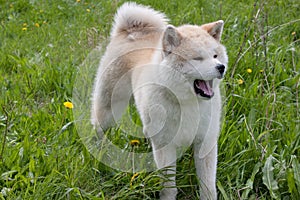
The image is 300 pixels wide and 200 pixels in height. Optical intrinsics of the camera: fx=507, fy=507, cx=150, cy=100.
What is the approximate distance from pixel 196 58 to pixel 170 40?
7.3 inches

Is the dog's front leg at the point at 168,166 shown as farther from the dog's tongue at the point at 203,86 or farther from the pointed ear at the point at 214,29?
the pointed ear at the point at 214,29

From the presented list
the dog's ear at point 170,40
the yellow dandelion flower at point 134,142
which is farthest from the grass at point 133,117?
the dog's ear at point 170,40

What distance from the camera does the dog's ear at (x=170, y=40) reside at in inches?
109

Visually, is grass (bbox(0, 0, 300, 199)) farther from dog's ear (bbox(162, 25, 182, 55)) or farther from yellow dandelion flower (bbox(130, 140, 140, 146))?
dog's ear (bbox(162, 25, 182, 55))

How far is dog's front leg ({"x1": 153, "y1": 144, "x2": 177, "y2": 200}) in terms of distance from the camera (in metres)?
2.88

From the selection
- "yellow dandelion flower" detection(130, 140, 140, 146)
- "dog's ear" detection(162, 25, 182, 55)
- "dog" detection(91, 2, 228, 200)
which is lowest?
"yellow dandelion flower" detection(130, 140, 140, 146)

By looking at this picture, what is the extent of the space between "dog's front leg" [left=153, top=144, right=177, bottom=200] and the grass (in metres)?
0.06

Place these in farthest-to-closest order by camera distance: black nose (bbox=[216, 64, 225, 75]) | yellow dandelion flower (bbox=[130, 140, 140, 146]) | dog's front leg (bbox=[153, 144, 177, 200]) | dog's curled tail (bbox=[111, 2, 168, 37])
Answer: dog's curled tail (bbox=[111, 2, 168, 37]), yellow dandelion flower (bbox=[130, 140, 140, 146]), dog's front leg (bbox=[153, 144, 177, 200]), black nose (bbox=[216, 64, 225, 75])

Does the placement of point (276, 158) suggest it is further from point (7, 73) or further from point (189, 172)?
point (7, 73)

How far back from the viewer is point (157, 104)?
2.88m

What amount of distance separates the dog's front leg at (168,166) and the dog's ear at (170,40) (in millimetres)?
568

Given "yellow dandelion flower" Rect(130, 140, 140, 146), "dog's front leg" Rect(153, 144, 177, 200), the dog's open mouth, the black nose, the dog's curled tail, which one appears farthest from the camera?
the dog's curled tail

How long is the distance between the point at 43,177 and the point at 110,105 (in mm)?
1104

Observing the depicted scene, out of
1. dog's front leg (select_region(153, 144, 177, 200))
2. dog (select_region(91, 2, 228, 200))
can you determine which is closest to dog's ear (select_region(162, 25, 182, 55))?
dog (select_region(91, 2, 228, 200))
